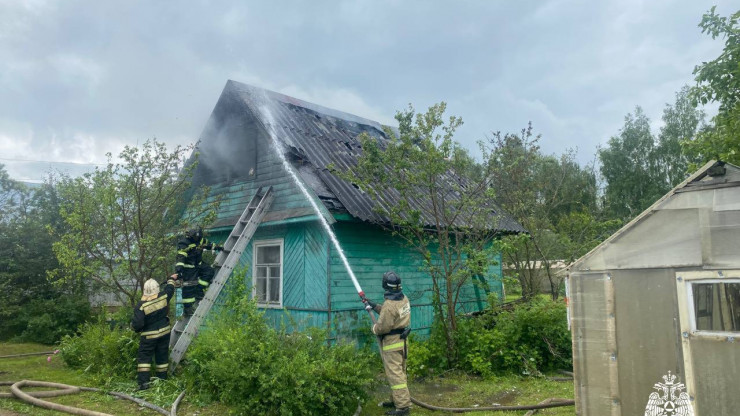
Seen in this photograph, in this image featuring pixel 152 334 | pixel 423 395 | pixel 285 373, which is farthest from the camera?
pixel 152 334

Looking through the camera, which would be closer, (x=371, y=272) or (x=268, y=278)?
(x=371, y=272)

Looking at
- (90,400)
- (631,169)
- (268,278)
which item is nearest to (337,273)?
(268,278)

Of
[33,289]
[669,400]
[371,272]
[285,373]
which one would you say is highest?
[371,272]

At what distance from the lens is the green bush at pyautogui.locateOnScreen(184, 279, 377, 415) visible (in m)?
5.35

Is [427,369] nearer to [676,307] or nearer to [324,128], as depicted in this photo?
[676,307]

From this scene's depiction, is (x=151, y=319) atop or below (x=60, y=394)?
atop

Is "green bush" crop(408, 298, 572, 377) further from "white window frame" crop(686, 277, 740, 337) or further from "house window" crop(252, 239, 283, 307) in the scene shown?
"white window frame" crop(686, 277, 740, 337)

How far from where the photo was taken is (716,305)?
14.4 feet

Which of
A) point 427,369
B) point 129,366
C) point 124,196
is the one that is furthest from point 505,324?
point 124,196

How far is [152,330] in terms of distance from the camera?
7.69 metres

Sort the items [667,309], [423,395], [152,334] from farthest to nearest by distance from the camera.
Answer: [152,334]
[423,395]
[667,309]

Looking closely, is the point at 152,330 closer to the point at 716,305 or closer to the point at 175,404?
the point at 175,404

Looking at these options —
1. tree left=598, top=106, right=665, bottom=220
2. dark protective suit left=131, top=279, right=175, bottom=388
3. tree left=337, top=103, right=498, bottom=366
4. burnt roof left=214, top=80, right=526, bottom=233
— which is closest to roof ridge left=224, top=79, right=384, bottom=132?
burnt roof left=214, top=80, right=526, bottom=233

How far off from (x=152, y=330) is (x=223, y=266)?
153cm
